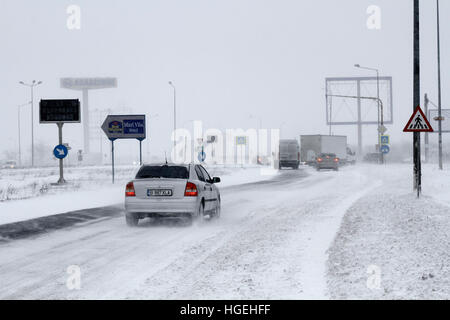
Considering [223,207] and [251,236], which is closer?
[251,236]

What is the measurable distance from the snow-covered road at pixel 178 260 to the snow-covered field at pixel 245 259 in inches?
0.5

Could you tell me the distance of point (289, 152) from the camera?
60062 millimetres

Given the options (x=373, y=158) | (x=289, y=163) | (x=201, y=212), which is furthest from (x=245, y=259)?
(x=373, y=158)

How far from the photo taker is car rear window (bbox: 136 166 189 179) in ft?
47.1

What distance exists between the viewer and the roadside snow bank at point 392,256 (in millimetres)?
6777

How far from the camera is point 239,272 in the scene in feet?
26.2

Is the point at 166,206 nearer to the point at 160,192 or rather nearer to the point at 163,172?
the point at 160,192

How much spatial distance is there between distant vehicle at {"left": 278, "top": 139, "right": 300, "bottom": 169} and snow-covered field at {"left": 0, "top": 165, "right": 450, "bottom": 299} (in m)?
43.8

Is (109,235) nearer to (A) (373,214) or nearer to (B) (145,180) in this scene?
(B) (145,180)

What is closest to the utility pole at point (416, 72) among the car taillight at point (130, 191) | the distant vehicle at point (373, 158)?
the car taillight at point (130, 191)

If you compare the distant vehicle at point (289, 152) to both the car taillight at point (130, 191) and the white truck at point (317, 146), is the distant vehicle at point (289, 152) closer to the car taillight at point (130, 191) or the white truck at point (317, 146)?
the white truck at point (317, 146)

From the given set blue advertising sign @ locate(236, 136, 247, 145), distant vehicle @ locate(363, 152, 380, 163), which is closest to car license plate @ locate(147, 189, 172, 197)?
blue advertising sign @ locate(236, 136, 247, 145)
